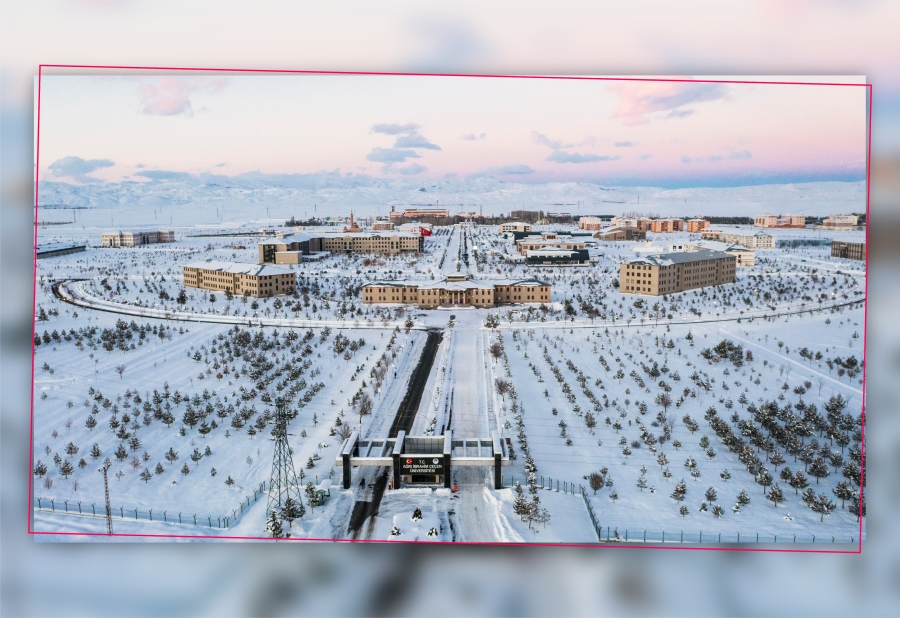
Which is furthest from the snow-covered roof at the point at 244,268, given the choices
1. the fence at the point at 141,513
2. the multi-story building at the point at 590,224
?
the multi-story building at the point at 590,224

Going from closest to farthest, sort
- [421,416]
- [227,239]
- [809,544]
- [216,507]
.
Answer: 1. [809,544]
2. [216,507]
3. [421,416]
4. [227,239]

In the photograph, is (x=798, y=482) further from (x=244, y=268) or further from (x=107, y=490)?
(x=244, y=268)

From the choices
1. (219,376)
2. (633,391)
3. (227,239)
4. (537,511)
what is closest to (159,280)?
(227,239)

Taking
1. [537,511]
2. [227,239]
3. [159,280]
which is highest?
[227,239]

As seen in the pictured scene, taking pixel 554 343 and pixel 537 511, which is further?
pixel 554 343

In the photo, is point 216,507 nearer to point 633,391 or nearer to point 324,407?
point 324,407

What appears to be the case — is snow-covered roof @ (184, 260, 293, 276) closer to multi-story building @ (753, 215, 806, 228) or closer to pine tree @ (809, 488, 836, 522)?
multi-story building @ (753, 215, 806, 228)

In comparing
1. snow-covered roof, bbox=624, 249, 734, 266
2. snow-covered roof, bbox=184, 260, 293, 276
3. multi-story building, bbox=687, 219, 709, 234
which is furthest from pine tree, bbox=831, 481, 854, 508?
multi-story building, bbox=687, 219, 709, 234
